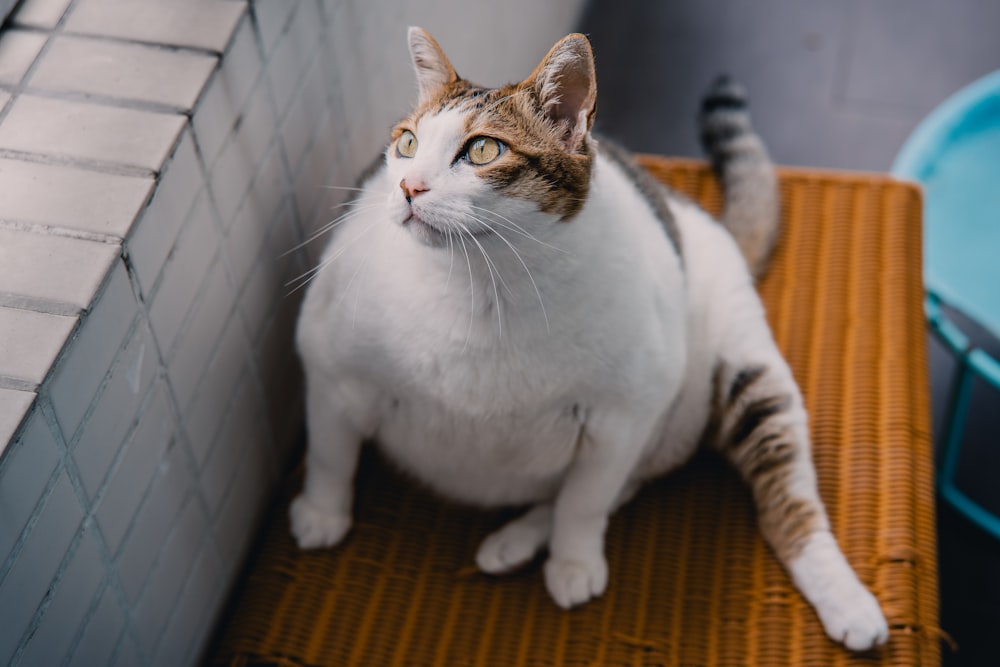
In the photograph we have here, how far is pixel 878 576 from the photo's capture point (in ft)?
4.13

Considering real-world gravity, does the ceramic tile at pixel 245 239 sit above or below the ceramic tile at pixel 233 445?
above

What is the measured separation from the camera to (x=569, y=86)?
96cm

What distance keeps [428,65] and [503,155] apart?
0.57 feet

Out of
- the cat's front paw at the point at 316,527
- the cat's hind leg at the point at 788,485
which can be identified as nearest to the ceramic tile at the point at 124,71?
the cat's front paw at the point at 316,527

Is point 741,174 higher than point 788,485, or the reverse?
point 741,174

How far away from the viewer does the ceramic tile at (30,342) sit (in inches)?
32.8

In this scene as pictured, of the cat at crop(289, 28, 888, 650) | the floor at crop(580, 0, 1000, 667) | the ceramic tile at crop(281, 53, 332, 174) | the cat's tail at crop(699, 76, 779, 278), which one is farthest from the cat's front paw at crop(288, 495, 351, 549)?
the floor at crop(580, 0, 1000, 667)

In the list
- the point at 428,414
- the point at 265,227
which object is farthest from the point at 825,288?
the point at 265,227

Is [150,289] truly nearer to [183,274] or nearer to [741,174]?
[183,274]

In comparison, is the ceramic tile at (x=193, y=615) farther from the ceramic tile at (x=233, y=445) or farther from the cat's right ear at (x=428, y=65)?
the cat's right ear at (x=428, y=65)

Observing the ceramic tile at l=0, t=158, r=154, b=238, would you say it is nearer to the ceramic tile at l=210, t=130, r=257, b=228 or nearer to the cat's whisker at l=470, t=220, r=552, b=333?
the ceramic tile at l=210, t=130, r=257, b=228

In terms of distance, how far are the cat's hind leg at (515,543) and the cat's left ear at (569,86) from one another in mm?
545

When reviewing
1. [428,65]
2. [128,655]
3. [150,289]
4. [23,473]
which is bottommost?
[128,655]

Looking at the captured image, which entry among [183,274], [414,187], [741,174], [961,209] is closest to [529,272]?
[414,187]
